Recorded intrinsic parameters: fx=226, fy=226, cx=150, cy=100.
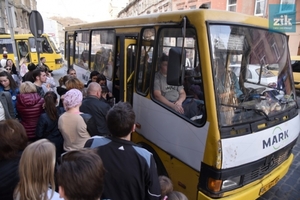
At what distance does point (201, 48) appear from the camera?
7.99 feet

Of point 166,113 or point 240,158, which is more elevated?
point 166,113

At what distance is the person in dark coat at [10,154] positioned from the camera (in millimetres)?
1668

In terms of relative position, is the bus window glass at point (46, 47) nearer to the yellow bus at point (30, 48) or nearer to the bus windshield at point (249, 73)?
the yellow bus at point (30, 48)

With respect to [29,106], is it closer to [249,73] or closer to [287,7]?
[249,73]

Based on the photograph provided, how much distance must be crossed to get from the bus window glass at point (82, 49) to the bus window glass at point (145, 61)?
3357 millimetres

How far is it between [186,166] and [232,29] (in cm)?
166

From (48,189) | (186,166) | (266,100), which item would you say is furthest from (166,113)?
(48,189)

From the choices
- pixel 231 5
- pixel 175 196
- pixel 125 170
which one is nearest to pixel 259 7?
pixel 231 5

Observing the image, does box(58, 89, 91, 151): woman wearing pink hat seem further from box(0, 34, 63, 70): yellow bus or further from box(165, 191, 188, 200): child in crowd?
box(0, 34, 63, 70): yellow bus

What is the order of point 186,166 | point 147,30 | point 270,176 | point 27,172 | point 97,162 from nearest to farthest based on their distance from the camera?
1. point 97,162
2. point 27,172
3. point 186,166
4. point 270,176
5. point 147,30

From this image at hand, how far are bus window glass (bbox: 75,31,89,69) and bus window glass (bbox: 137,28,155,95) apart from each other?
3357 millimetres

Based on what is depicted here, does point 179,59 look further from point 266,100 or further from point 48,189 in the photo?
point 48,189

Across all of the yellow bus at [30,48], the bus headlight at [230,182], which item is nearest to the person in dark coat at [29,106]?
the bus headlight at [230,182]

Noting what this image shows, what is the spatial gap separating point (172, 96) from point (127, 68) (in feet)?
4.67
